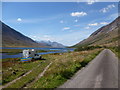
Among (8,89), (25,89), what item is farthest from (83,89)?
(8,89)

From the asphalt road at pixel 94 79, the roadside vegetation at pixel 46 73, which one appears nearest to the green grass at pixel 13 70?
the roadside vegetation at pixel 46 73

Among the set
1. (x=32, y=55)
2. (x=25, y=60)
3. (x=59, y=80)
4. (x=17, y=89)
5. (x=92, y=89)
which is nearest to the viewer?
(x=92, y=89)

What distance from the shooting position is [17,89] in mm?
13641

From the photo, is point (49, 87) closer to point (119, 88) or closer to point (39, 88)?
point (39, 88)

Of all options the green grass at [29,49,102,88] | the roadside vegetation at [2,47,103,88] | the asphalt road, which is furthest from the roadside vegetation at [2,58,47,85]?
the asphalt road

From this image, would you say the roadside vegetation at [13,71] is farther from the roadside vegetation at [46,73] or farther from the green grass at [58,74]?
the green grass at [58,74]

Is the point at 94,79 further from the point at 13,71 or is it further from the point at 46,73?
the point at 13,71

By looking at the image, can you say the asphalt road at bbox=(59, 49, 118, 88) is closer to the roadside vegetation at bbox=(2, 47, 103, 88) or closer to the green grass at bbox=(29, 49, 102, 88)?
the green grass at bbox=(29, 49, 102, 88)

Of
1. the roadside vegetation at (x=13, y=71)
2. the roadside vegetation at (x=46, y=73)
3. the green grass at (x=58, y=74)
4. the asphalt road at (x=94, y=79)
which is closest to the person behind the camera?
the asphalt road at (x=94, y=79)

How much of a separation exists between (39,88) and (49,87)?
83 centimetres

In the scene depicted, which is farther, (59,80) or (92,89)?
(59,80)

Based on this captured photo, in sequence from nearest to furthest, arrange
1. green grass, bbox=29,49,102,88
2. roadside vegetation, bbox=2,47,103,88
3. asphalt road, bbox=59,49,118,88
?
asphalt road, bbox=59,49,118,88 → green grass, bbox=29,49,102,88 → roadside vegetation, bbox=2,47,103,88

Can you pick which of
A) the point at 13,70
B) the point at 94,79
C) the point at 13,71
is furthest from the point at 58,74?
the point at 13,70

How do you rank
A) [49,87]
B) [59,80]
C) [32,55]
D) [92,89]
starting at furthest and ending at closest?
[32,55], [59,80], [49,87], [92,89]
